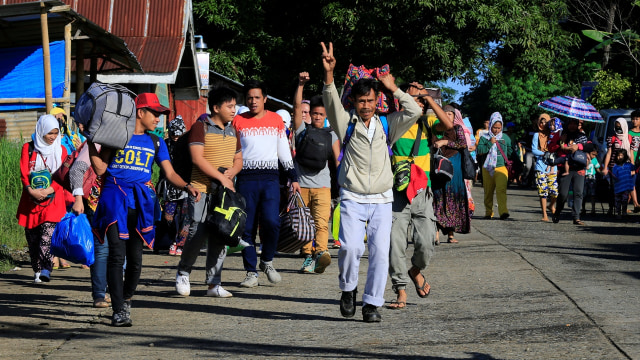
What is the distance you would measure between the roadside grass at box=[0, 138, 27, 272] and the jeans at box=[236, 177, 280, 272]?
3.67m

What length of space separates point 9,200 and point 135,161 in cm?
725

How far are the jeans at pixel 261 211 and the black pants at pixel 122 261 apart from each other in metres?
1.81

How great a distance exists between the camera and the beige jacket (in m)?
7.24

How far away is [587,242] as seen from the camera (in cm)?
1363

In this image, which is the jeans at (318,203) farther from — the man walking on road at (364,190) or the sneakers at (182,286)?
the man walking on road at (364,190)

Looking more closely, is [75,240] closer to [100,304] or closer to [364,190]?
[100,304]

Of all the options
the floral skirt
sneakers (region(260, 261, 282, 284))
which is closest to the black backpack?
the floral skirt

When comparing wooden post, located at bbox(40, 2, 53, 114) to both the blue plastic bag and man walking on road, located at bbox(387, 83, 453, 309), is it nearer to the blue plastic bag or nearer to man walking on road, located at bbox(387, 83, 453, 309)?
the blue plastic bag

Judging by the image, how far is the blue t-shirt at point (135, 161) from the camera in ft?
23.9

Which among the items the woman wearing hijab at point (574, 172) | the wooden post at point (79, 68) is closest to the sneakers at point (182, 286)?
the wooden post at point (79, 68)

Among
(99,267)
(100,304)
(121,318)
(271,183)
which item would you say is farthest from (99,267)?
(271,183)

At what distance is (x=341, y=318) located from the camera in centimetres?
746

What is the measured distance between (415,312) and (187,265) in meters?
2.16

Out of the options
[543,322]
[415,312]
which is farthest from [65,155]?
[543,322]
